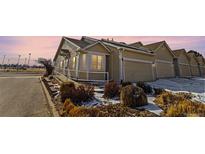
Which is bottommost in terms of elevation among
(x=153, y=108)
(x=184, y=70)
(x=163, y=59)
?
(x=153, y=108)

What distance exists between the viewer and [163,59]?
62.6 ft

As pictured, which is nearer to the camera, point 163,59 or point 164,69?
point 164,69

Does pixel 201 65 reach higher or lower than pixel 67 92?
higher

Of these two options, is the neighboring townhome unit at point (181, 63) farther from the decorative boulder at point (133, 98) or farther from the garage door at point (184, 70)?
the decorative boulder at point (133, 98)

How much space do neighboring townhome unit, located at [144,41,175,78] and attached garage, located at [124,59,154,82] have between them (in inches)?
94.6

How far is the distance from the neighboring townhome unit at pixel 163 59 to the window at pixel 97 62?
308 inches

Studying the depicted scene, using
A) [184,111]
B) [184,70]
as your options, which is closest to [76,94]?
[184,111]

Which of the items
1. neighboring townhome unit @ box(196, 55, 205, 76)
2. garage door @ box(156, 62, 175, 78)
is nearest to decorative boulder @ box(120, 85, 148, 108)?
garage door @ box(156, 62, 175, 78)

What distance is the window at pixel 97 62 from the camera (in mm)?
12016

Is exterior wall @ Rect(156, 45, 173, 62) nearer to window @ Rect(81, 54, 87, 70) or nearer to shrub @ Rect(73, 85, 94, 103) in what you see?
window @ Rect(81, 54, 87, 70)

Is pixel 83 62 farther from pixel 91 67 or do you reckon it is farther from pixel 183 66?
pixel 183 66

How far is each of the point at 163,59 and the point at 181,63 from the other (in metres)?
6.27

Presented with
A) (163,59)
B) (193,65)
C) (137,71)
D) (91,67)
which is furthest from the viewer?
(193,65)
